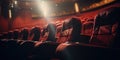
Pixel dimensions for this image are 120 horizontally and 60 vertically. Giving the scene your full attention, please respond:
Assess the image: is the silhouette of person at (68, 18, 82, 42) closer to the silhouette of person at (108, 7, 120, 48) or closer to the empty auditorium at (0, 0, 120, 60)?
the empty auditorium at (0, 0, 120, 60)

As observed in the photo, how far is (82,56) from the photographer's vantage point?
4.24 ft

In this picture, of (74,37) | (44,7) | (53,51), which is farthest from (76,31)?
(44,7)

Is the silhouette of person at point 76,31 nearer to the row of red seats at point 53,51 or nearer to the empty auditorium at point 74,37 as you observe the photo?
the empty auditorium at point 74,37

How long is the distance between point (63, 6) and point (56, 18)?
19.3 inches

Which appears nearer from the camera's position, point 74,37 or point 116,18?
point 116,18

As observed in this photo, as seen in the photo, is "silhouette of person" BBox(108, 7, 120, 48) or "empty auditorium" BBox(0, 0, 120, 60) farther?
"silhouette of person" BBox(108, 7, 120, 48)

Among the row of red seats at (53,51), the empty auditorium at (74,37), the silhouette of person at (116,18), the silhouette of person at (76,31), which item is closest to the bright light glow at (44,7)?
the empty auditorium at (74,37)

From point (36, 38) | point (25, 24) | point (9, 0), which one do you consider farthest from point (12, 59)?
point (9, 0)

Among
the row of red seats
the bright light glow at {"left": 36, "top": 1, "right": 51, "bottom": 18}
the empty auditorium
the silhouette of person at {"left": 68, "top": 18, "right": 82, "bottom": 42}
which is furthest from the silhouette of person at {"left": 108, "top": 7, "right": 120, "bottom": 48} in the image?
the bright light glow at {"left": 36, "top": 1, "right": 51, "bottom": 18}

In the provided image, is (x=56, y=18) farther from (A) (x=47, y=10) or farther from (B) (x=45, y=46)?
(B) (x=45, y=46)

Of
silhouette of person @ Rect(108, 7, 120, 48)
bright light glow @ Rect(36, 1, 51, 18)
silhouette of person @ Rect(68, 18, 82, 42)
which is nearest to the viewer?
silhouette of person @ Rect(108, 7, 120, 48)

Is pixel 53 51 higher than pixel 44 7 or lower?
lower

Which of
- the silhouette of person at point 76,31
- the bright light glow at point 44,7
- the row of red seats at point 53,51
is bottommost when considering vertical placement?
the row of red seats at point 53,51

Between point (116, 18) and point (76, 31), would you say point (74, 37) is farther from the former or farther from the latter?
point (116, 18)
